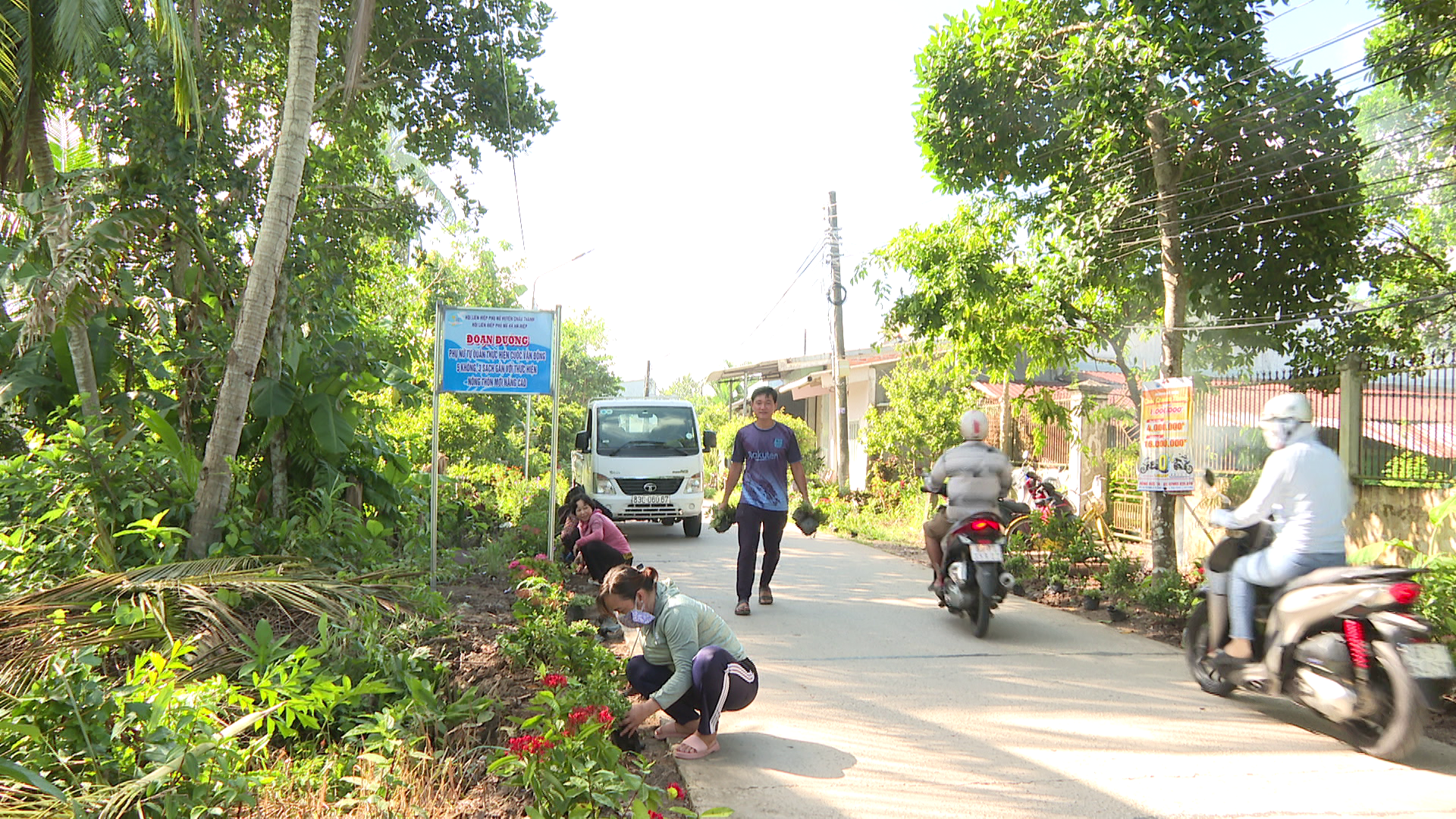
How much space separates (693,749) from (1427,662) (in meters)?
3.24

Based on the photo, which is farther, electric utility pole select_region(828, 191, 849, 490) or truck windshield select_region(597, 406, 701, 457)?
electric utility pole select_region(828, 191, 849, 490)

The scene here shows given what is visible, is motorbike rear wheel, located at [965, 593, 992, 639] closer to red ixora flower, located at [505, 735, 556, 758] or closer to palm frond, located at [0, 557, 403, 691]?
palm frond, located at [0, 557, 403, 691]

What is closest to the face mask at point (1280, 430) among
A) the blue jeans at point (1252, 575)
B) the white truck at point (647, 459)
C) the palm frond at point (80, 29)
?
the blue jeans at point (1252, 575)

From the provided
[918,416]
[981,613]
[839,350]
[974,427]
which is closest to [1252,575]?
[981,613]

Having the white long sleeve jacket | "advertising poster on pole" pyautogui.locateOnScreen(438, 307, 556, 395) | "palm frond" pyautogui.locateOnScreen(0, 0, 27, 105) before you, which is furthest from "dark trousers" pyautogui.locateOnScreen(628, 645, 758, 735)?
"palm frond" pyautogui.locateOnScreen(0, 0, 27, 105)

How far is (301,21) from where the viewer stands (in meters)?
7.32

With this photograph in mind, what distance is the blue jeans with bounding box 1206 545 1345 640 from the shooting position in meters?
4.98

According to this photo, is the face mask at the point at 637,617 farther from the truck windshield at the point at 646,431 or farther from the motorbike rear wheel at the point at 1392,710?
the truck windshield at the point at 646,431

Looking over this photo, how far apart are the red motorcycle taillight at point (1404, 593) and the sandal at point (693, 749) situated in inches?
123

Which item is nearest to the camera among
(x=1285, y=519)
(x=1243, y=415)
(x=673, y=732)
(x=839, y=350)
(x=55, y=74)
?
(x=673, y=732)

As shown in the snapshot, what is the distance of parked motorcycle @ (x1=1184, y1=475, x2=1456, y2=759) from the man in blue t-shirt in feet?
12.3

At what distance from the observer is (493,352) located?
862cm

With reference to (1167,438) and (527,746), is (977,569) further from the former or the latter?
(527,746)

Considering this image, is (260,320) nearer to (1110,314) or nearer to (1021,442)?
(1110,314)
